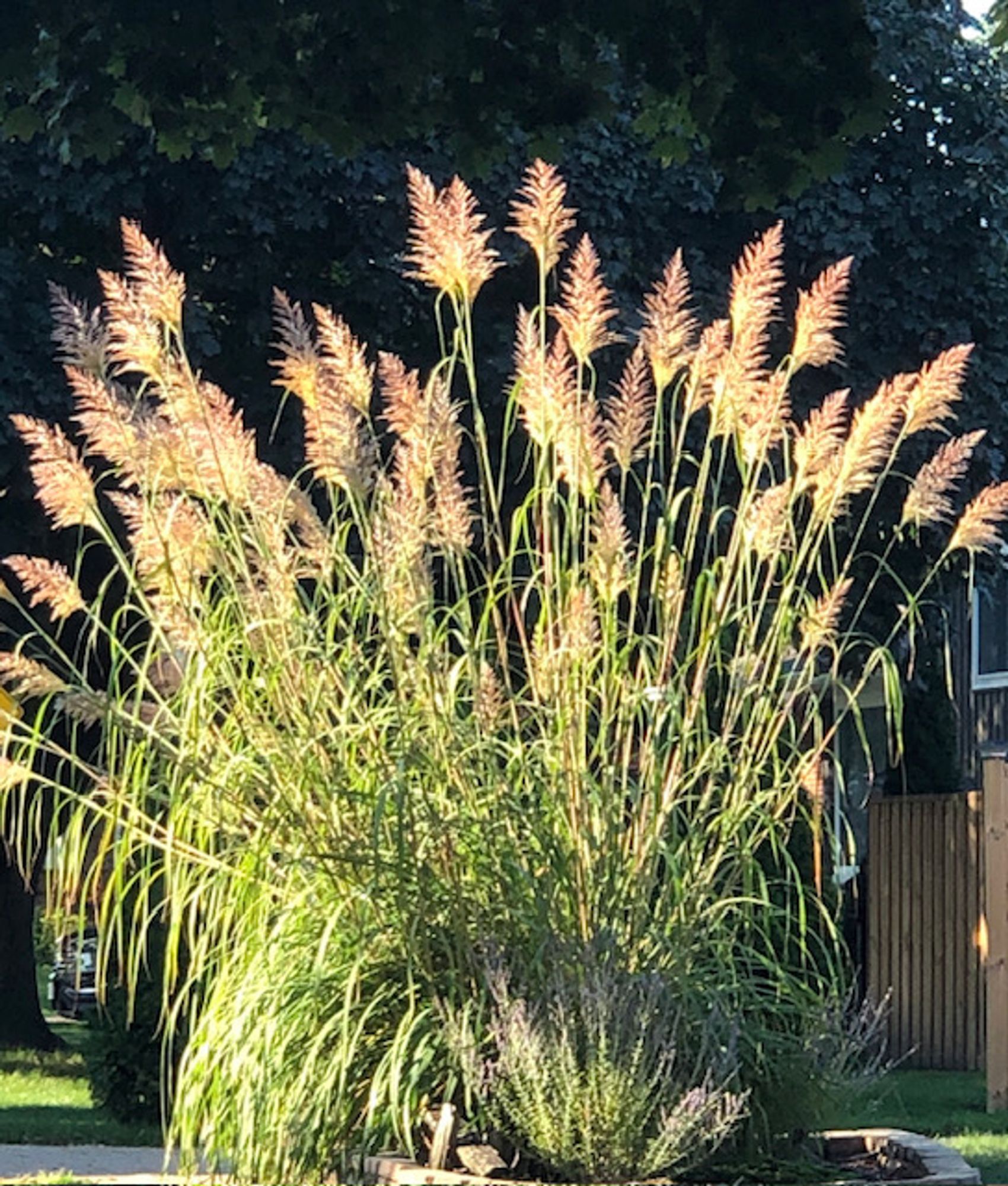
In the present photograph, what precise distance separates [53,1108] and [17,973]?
15.4ft

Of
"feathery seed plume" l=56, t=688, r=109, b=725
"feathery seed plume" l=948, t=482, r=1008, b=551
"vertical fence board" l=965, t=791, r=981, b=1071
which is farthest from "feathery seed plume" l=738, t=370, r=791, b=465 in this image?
"vertical fence board" l=965, t=791, r=981, b=1071

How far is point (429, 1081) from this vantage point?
524 cm

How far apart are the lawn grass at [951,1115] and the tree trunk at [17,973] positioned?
247 inches

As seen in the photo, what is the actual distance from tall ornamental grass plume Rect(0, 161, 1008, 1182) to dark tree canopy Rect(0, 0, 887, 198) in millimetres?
1253

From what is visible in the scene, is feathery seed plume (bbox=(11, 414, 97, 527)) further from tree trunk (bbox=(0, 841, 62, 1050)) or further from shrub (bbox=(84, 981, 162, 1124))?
tree trunk (bbox=(0, 841, 62, 1050))

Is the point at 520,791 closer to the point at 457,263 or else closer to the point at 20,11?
the point at 457,263

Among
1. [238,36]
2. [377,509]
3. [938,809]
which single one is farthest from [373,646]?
[938,809]

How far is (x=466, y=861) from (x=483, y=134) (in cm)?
311

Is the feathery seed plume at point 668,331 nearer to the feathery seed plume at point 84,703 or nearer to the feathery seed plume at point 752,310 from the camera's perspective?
the feathery seed plume at point 752,310

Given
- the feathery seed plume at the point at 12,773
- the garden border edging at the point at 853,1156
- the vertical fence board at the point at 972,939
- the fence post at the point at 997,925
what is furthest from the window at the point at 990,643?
the feathery seed plume at the point at 12,773

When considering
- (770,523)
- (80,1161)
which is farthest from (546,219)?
(80,1161)

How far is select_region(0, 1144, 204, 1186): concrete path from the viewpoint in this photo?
28.7 feet

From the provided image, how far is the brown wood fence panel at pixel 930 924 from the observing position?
1400cm

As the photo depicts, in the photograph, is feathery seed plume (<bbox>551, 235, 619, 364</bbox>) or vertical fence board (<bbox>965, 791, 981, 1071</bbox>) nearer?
Result: feathery seed plume (<bbox>551, 235, 619, 364</bbox>)
